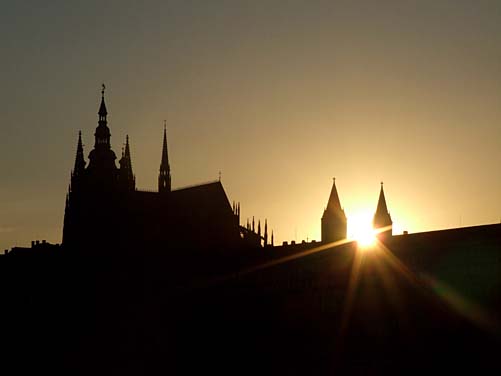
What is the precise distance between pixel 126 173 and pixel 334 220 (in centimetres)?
2609

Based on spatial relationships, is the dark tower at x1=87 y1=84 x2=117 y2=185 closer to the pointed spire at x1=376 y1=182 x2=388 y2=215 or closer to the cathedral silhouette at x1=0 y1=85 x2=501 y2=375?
the cathedral silhouette at x1=0 y1=85 x2=501 y2=375

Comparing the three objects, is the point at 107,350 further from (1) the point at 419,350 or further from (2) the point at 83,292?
(1) the point at 419,350

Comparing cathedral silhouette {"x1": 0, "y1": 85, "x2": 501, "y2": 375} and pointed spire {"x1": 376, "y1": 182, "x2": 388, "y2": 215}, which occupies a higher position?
pointed spire {"x1": 376, "y1": 182, "x2": 388, "y2": 215}

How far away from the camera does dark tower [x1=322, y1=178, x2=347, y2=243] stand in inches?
3452

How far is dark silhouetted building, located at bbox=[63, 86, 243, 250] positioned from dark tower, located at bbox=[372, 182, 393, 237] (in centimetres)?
1460

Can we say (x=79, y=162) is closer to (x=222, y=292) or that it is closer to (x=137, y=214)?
(x=137, y=214)

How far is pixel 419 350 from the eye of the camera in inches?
2122

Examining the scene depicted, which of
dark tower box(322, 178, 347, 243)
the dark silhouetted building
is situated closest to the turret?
the dark silhouetted building

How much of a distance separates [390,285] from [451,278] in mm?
4260

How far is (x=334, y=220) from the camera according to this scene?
88812 millimetres

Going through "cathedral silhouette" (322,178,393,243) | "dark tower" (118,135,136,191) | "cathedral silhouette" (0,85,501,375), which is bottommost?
"cathedral silhouette" (0,85,501,375)

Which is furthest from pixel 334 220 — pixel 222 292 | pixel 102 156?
pixel 102 156

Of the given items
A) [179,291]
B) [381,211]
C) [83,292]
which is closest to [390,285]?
[179,291]

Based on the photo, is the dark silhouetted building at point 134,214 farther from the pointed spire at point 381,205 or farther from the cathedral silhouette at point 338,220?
the pointed spire at point 381,205
